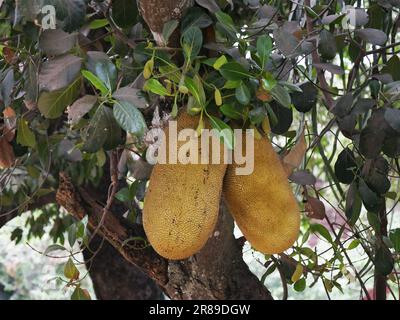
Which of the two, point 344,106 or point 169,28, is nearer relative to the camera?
point 169,28

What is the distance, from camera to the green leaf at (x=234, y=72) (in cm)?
89

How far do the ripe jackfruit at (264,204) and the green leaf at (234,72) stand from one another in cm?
15

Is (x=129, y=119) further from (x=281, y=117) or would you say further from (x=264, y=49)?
(x=281, y=117)

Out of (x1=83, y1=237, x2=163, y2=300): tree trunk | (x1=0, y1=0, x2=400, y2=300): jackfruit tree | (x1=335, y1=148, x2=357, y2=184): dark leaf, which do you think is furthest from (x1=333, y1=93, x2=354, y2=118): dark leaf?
(x1=83, y1=237, x2=163, y2=300): tree trunk

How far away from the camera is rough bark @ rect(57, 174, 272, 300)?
1.35 meters

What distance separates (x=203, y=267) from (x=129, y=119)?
1.91 ft

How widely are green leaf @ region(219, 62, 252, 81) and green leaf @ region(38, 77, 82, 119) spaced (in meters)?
0.19

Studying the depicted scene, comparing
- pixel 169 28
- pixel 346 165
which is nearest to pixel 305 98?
pixel 346 165

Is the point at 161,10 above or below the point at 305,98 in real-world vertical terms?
above

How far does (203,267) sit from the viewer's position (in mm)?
1357

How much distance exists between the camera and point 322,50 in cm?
102

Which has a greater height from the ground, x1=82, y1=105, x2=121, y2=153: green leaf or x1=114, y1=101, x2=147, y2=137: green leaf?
x1=114, y1=101, x2=147, y2=137: green leaf

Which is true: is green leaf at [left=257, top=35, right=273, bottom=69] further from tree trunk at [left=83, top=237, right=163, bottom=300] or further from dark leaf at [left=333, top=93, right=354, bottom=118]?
tree trunk at [left=83, top=237, right=163, bottom=300]

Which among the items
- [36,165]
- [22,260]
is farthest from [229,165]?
[22,260]
